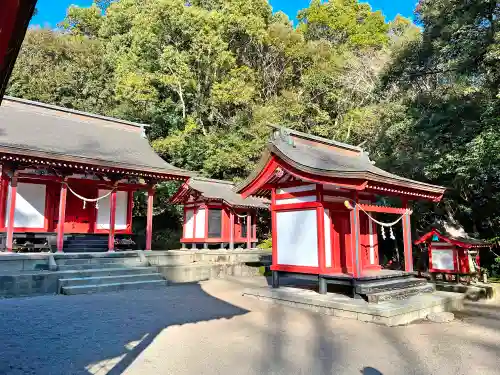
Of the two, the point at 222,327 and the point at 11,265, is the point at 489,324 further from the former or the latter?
the point at 11,265

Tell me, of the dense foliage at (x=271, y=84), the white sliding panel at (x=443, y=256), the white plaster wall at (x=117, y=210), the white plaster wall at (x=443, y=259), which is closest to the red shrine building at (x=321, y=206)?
the white sliding panel at (x=443, y=256)

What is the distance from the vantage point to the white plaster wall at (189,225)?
63.9 feet

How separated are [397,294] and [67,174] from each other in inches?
418

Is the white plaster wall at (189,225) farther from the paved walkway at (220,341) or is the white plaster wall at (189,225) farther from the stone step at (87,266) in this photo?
the paved walkway at (220,341)

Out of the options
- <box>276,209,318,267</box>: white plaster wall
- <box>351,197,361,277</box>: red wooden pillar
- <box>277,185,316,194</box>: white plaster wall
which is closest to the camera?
<box>351,197,361,277</box>: red wooden pillar

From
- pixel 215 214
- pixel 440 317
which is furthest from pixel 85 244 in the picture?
pixel 440 317

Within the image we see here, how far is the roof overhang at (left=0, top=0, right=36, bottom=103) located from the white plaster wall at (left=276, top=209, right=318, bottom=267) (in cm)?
755

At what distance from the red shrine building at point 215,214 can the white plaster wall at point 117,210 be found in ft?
11.4

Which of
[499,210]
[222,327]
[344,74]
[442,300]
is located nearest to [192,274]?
[222,327]

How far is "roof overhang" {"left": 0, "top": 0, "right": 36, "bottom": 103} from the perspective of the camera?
1.88 meters

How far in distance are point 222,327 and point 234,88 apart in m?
19.8

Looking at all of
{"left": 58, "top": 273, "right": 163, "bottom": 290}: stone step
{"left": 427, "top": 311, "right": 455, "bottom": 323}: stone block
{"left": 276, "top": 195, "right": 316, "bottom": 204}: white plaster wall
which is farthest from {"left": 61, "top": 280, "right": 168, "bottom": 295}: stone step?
{"left": 427, "top": 311, "right": 455, "bottom": 323}: stone block

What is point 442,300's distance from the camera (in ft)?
27.9

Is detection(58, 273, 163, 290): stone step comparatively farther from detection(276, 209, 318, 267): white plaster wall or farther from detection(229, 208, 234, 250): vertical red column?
detection(229, 208, 234, 250): vertical red column
